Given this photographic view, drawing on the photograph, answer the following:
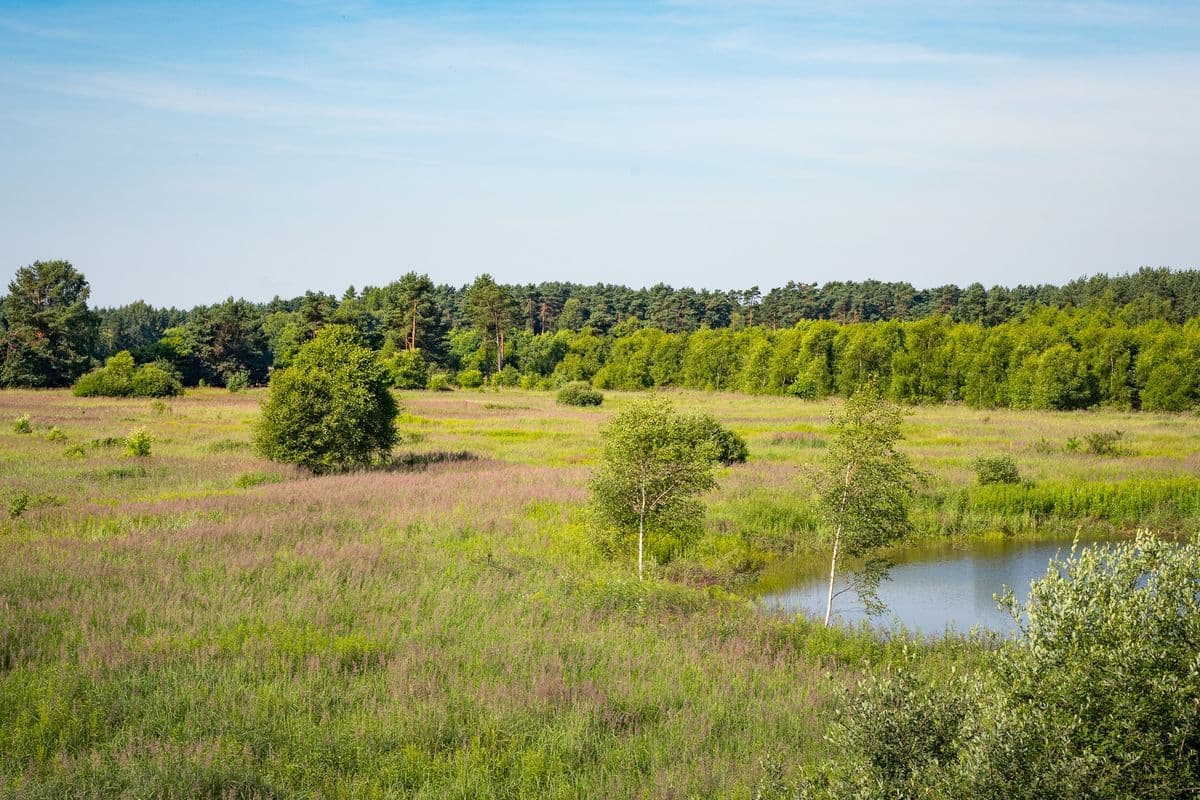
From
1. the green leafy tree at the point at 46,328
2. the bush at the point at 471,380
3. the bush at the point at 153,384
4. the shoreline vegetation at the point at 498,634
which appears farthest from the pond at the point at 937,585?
the green leafy tree at the point at 46,328

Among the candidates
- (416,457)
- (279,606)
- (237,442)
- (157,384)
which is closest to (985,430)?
(416,457)

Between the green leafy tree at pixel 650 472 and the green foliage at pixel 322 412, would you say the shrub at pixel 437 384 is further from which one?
the green leafy tree at pixel 650 472

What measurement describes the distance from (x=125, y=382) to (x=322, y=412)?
47.6 m

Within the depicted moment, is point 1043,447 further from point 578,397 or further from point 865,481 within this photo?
point 578,397

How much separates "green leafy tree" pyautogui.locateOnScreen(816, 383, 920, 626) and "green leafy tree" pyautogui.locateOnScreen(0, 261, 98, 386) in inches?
3242

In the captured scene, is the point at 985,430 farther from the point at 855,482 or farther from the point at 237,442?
the point at 237,442

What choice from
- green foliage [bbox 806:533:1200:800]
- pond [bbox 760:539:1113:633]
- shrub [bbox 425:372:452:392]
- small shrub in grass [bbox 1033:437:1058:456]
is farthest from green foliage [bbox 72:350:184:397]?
green foliage [bbox 806:533:1200:800]

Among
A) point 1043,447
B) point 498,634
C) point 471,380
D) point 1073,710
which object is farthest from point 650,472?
point 471,380

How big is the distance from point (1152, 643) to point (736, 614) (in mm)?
10689

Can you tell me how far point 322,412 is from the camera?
30.5 meters

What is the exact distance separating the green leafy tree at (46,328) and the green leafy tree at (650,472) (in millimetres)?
77694

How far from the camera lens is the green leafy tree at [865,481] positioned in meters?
15.5

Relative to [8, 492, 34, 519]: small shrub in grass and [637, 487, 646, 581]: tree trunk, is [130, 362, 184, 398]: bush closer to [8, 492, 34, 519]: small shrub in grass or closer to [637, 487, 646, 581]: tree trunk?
[8, 492, 34, 519]: small shrub in grass

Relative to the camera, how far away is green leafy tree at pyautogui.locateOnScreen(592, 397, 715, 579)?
17812 millimetres
